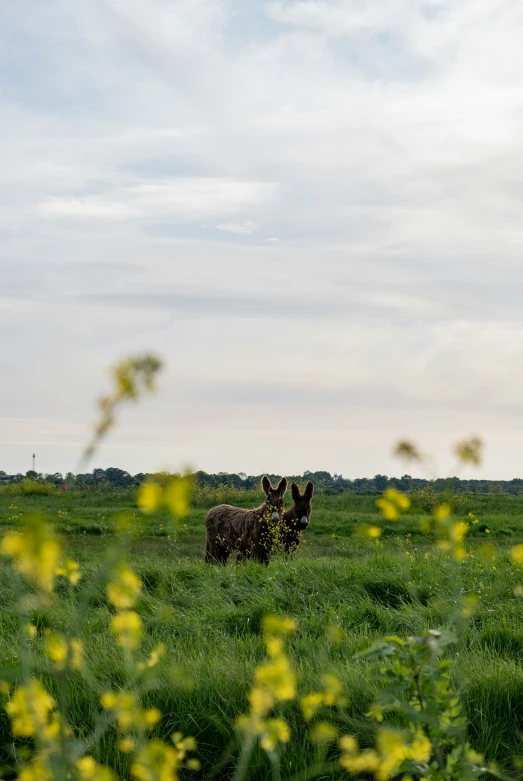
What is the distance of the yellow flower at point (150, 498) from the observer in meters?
1.87

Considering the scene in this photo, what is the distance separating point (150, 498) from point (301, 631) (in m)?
5.14

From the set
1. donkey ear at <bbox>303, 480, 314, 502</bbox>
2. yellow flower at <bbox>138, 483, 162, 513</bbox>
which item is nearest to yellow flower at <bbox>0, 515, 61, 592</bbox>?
yellow flower at <bbox>138, 483, 162, 513</bbox>

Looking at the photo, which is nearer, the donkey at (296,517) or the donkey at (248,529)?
the donkey at (248,529)

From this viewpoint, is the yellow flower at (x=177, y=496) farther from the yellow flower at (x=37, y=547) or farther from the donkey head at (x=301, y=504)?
the donkey head at (x=301, y=504)

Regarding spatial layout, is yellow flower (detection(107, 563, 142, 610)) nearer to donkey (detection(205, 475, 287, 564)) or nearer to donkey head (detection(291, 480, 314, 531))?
donkey (detection(205, 475, 287, 564))

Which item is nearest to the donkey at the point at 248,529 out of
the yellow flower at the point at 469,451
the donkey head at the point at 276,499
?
the donkey head at the point at 276,499

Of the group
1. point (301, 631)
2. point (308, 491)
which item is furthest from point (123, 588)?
point (308, 491)

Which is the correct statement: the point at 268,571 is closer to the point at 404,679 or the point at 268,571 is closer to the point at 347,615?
the point at 347,615

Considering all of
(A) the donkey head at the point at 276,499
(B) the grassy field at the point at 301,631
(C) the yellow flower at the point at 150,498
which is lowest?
(B) the grassy field at the point at 301,631

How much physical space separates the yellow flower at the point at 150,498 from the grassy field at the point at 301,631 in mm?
318

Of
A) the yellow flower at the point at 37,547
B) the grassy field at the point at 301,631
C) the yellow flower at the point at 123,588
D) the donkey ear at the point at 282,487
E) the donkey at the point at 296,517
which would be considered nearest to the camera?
the yellow flower at the point at 37,547

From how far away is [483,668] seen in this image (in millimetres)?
5344

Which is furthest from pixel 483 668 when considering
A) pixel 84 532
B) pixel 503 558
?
pixel 84 532

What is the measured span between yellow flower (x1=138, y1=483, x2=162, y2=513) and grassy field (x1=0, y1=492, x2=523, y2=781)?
32 cm
